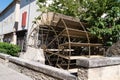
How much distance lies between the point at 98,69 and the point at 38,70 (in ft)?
9.08

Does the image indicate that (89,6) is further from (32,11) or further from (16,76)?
(32,11)

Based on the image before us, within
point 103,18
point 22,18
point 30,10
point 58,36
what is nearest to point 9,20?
point 22,18

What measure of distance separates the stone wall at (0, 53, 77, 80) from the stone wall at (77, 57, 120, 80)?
1.67 feet

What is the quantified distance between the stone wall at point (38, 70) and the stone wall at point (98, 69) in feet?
1.67

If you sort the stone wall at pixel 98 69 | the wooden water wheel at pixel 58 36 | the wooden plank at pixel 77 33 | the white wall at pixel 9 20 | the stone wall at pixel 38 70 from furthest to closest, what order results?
the white wall at pixel 9 20
the wooden water wheel at pixel 58 36
the wooden plank at pixel 77 33
the stone wall at pixel 38 70
the stone wall at pixel 98 69

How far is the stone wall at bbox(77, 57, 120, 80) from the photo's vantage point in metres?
4.68

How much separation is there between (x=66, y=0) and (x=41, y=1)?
2.10m

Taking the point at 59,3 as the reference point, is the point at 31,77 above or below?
below

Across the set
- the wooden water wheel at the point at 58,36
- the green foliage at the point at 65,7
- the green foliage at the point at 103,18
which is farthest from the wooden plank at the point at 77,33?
the green foliage at the point at 65,7

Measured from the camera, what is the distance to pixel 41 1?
12.3 m

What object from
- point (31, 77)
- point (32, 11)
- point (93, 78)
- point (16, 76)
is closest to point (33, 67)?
point (31, 77)

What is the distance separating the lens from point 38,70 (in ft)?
22.9

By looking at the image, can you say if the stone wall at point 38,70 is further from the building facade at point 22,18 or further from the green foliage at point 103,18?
the building facade at point 22,18

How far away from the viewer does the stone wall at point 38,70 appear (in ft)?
19.0
